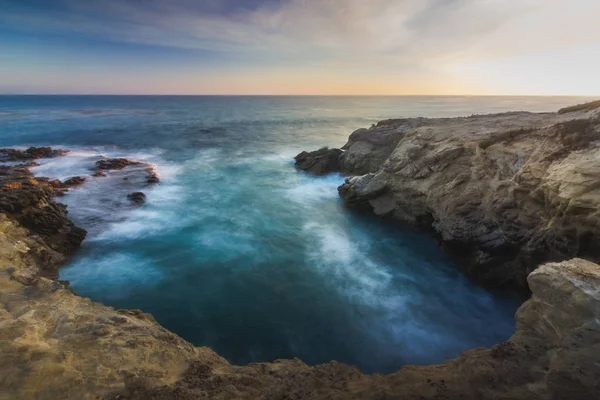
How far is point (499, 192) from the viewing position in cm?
1363

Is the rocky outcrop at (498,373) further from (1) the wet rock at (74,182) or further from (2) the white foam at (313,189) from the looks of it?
(1) the wet rock at (74,182)

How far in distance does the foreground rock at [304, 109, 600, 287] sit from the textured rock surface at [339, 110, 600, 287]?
4cm

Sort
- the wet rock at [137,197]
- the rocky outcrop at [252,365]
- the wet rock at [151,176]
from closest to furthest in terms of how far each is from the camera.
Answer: the rocky outcrop at [252,365] < the wet rock at [137,197] < the wet rock at [151,176]

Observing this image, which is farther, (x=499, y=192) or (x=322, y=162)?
(x=322, y=162)

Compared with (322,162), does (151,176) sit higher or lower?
lower

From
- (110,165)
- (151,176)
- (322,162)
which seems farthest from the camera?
(322,162)

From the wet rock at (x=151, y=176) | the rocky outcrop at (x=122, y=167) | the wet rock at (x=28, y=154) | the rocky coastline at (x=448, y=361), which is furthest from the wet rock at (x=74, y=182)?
the wet rock at (x=28, y=154)

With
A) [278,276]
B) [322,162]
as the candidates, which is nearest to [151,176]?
[322,162]

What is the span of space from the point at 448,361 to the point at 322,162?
23454mm

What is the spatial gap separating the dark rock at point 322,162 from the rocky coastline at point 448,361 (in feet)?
51.2

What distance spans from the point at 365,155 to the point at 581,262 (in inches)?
799

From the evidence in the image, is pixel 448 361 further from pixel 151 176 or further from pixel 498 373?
pixel 151 176

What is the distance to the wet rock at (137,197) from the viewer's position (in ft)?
67.6

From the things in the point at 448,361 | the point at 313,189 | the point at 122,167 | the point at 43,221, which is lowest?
the point at 448,361
